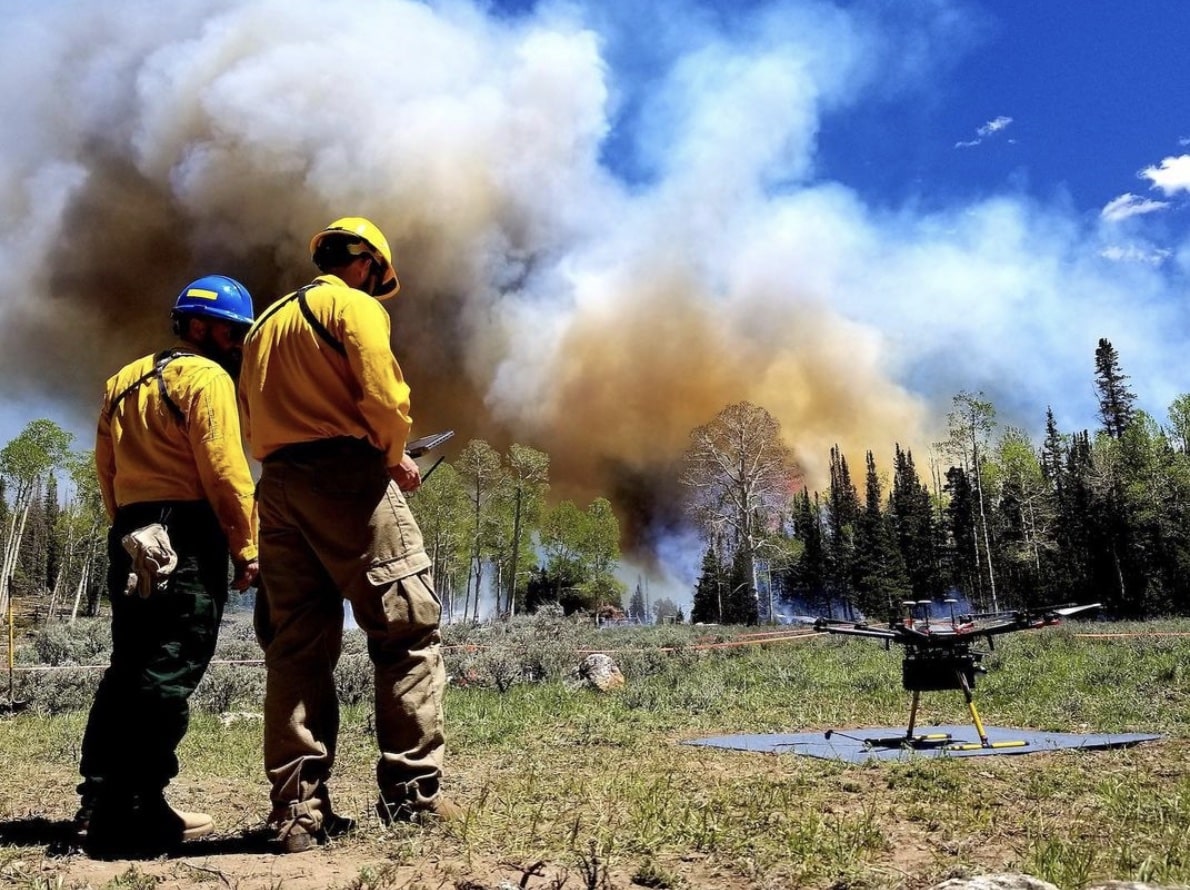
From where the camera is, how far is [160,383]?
10.7ft

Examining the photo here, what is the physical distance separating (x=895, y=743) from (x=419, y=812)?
349cm

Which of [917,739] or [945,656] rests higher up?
[945,656]

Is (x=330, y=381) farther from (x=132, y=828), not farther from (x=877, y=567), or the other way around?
(x=877, y=567)

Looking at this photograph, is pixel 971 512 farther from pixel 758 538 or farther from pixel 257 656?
pixel 257 656

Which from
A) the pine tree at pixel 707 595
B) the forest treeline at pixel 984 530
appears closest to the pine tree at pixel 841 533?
the forest treeline at pixel 984 530

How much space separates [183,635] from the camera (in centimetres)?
308

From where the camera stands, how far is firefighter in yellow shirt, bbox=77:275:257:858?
9.64ft

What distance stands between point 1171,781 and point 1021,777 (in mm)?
637

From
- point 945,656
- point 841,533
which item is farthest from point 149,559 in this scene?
point 841,533

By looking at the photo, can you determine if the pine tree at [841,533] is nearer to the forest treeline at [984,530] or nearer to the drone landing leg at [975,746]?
the forest treeline at [984,530]

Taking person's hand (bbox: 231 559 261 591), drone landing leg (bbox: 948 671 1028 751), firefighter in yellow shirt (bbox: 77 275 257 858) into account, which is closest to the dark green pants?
firefighter in yellow shirt (bbox: 77 275 257 858)

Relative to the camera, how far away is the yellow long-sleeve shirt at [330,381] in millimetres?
2812

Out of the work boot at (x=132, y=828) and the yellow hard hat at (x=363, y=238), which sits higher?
the yellow hard hat at (x=363, y=238)

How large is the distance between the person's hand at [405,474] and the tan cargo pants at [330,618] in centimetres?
7
